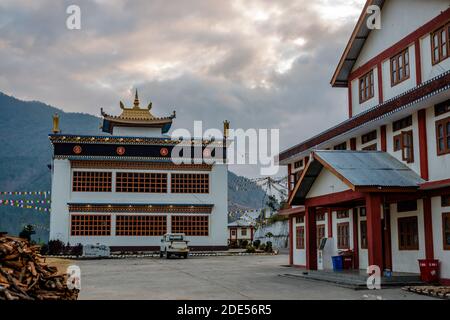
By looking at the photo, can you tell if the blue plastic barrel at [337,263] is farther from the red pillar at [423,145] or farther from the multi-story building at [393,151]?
the red pillar at [423,145]

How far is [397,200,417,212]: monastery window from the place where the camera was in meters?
18.5

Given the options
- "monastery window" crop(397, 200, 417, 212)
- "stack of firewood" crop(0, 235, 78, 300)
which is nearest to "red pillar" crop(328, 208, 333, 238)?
"monastery window" crop(397, 200, 417, 212)

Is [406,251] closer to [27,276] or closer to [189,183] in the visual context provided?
[27,276]

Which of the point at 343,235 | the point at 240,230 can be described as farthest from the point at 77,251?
the point at 240,230

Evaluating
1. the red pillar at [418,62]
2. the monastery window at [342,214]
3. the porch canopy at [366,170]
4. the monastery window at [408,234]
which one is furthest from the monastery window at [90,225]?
the red pillar at [418,62]

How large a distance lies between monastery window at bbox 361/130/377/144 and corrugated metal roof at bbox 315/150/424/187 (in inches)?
58.9

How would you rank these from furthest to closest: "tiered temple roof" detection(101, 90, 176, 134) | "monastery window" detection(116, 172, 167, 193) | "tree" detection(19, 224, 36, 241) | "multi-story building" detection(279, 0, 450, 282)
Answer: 1. "tiered temple roof" detection(101, 90, 176, 134)
2. "monastery window" detection(116, 172, 167, 193)
3. "tree" detection(19, 224, 36, 241)
4. "multi-story building" detection(279, 0, 450, 282)

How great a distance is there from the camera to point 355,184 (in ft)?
54.7

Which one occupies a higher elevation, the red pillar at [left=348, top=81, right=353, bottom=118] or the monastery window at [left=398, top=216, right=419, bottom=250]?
the red pillar at [left=348, top=81, right=353, bottom=118]

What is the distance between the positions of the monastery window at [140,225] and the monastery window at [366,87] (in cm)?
2419

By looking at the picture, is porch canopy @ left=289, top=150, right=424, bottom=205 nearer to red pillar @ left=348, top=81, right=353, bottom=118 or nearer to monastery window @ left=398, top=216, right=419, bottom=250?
monastery window @ left=398, top=216, right=419, bottom=250

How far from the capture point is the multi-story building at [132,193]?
43.3 metres
